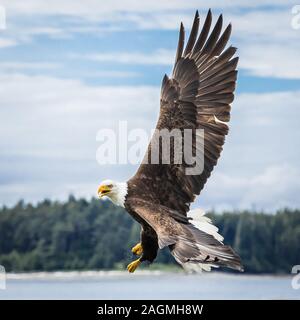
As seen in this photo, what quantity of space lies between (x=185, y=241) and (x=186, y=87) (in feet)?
8.98

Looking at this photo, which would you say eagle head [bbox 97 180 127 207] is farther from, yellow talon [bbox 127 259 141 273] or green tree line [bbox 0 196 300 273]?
green tree line [bbox 0 196 300 273]

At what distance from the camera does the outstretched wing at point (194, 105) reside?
12.8 meters

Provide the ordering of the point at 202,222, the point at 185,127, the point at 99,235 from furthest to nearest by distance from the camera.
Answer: the point at 99,235
the point at 185,127
the point at 202,222

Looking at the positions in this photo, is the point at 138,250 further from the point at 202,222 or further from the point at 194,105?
the point at 194,105

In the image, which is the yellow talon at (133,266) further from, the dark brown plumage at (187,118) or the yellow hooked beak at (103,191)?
the yellow hooked beak at (103,191)

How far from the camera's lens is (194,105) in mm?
13188

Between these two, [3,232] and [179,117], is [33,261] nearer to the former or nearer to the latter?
[3,232]

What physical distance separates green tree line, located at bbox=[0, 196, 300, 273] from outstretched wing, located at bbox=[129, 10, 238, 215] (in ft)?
175

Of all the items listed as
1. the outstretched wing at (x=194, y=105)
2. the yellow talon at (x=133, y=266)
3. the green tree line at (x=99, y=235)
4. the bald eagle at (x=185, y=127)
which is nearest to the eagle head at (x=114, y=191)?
the bald eagle at (x=185, y=127)

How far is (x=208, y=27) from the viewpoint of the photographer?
44.1ft

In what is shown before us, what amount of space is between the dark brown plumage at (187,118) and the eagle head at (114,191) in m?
0.08

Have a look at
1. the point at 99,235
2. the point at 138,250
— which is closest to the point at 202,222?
the point at 138,250

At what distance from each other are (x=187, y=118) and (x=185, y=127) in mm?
120

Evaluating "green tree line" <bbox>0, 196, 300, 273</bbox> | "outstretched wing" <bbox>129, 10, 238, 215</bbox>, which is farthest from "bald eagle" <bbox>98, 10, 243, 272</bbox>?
"green tree line" <bbox>0, 196, 300, 273</bbox>
